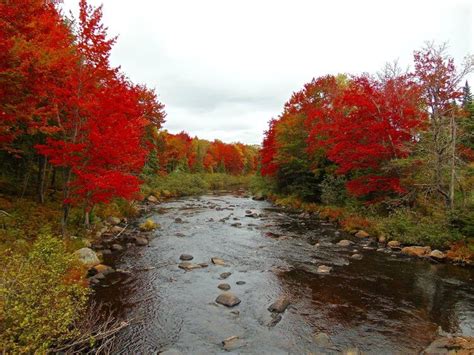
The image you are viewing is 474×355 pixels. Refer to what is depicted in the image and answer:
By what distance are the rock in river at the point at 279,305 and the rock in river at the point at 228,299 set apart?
3.63 feet

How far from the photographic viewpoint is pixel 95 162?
14.6m

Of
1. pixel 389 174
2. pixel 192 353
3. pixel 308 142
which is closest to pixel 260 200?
pixel 308 142

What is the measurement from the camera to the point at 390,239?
17672 mm

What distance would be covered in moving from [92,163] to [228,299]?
29.6ft

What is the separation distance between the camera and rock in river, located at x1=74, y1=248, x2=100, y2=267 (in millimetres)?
12502

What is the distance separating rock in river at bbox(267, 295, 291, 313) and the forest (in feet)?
15.5

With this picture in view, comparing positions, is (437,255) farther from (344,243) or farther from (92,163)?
(92,163)

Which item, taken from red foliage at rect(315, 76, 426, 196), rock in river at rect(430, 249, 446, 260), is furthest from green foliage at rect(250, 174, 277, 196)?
rock in river at rect(430, 249, 446, 260)

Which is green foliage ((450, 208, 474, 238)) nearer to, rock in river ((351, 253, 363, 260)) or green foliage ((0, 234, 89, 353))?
rock in river ((351, 253, 363, 260))

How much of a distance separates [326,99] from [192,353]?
1199 inches

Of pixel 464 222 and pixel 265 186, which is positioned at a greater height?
pixel 265 186

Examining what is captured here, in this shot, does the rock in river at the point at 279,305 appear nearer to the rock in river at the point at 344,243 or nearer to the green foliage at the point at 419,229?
the rock in river at the point at 344,243

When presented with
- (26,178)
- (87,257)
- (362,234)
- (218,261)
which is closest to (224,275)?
(218,261)

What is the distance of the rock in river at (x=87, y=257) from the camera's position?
41.0ft
